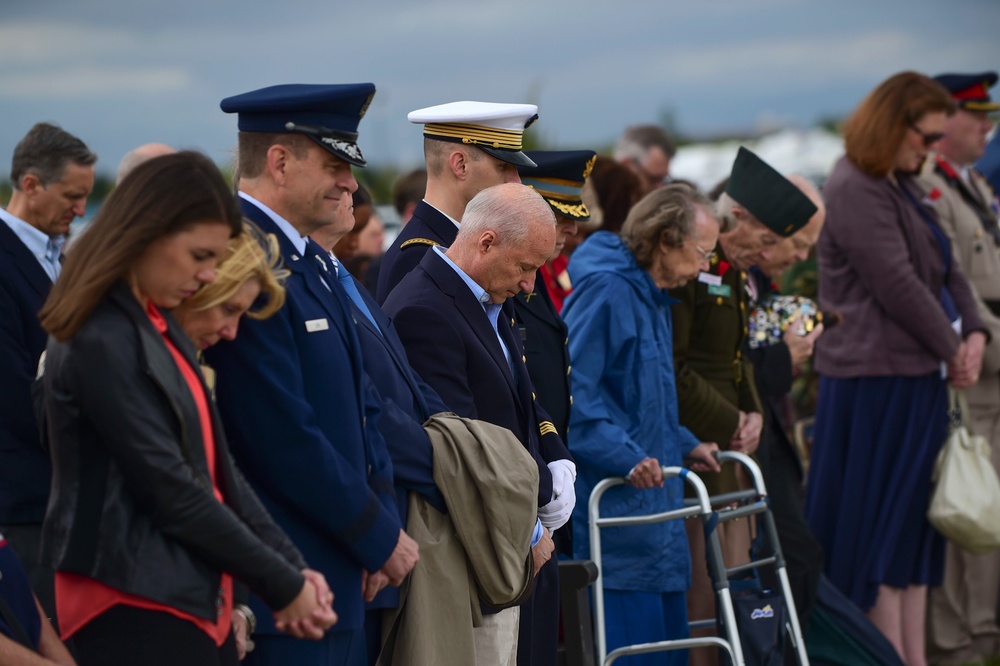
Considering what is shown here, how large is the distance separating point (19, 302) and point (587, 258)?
2.13 meters

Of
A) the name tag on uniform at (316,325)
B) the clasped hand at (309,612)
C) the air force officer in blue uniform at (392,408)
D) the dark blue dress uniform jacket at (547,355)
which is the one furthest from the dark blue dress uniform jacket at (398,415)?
the dark blue dress uniform jacket at (547,355)

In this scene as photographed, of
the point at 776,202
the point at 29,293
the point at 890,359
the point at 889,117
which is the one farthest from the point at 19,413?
the point at 889,117

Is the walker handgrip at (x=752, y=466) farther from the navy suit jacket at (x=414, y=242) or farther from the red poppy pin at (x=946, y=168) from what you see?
the red poppy pin at (x=946, y=168)

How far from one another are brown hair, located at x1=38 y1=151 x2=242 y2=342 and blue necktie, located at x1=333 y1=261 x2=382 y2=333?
0.83m

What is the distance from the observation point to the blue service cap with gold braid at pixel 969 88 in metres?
7.30

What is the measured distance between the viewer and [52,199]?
4.54 meters

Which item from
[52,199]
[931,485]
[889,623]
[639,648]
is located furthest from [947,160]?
[52,199]

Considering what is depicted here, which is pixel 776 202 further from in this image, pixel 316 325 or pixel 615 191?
pixel 316 325

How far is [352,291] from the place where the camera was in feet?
11.6

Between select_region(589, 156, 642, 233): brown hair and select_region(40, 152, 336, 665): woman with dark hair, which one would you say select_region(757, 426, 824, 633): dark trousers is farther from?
select_region(40, 152, 336, 665): woman with dark hair

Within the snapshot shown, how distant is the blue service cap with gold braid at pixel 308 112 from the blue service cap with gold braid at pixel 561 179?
152 cm

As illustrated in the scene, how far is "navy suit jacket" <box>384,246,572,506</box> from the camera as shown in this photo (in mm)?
3746

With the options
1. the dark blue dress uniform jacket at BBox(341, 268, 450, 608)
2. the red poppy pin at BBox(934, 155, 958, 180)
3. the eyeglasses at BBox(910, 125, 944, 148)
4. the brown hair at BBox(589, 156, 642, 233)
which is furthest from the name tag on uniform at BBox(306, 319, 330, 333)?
the red poppy pin at BBox(934, 155, 958, 180)

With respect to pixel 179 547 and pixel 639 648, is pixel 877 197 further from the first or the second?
pixel 179 547
